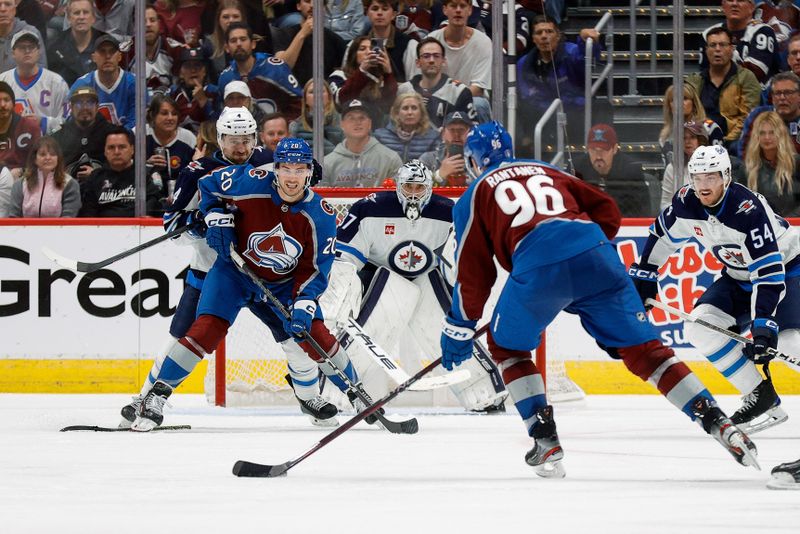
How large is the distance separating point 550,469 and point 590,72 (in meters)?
3.84

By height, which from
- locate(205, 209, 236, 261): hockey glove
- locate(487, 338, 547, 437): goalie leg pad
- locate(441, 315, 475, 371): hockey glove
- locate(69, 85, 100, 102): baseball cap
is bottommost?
locate(487, 338, 547, 437): goalie leg pad

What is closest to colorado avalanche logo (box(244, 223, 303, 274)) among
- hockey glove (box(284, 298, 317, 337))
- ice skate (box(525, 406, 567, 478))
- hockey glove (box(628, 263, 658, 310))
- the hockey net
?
hockey glove (box(284, 298, 317, 337))

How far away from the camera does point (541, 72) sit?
23.1ft

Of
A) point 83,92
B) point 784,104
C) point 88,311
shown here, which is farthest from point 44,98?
point 784,104

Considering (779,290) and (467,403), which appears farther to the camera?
(467,403)

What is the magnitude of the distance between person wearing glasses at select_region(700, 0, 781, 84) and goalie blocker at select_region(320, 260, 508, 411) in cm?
210

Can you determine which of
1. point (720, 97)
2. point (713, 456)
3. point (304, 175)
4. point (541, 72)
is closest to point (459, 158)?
point (541, 72)

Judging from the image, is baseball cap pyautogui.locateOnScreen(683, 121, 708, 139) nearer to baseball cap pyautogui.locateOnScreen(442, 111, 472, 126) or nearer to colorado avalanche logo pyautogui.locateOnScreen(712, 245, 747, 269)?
baseball cap pyautogui.locateOnScreen(442, 111, 472, 126)

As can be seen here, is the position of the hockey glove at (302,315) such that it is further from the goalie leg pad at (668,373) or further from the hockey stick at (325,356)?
the goalie leg pad at (668,373)

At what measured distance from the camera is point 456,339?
145 inches

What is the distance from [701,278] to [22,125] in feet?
11.4

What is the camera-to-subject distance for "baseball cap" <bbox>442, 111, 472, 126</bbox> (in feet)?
23.2

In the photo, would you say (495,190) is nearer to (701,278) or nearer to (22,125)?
(701,278)

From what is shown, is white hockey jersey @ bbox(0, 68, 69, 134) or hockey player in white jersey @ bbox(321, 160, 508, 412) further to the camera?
white hockey jersey @ bbox(0, 68, 69, 134)
